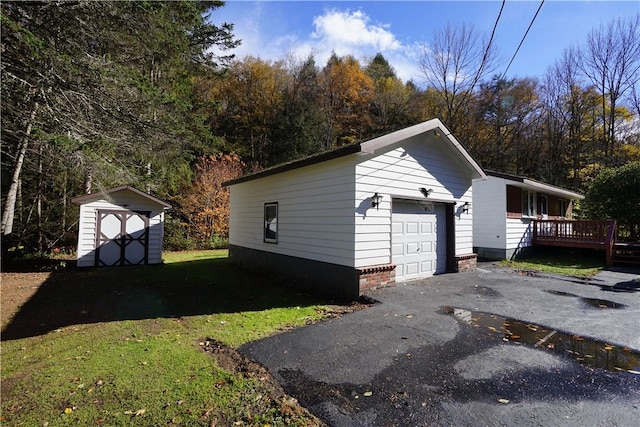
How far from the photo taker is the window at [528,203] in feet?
46.7

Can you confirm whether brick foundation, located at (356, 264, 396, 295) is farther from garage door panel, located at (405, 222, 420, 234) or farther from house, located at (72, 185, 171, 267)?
house, located at (72, 185, 171, 267)

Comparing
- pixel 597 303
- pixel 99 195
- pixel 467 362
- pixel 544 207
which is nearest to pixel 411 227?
pixel 597 303

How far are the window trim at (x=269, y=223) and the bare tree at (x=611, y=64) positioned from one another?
25.0 m

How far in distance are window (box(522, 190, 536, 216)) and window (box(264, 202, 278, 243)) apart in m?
11.6

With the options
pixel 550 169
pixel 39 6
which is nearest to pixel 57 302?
pixel 39 6

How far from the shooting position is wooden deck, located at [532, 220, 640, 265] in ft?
A: 38.5

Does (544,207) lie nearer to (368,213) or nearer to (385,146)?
(385,146)

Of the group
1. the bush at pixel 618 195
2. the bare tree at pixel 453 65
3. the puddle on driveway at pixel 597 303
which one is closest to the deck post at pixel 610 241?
the bush at pixel 618 195

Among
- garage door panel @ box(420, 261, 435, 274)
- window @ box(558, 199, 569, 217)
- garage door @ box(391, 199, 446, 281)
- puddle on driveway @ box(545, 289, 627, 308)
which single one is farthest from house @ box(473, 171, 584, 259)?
puddle on driveway @ box(545, 289, 627, 308)

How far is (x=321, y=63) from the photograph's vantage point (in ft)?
90.1

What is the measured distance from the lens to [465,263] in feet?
31.8

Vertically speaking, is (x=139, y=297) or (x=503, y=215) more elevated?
(x=503, y=215)

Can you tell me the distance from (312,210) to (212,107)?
13.7 metres

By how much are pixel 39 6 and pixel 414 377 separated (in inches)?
382
